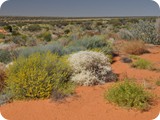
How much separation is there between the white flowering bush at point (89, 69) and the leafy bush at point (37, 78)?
0.34m

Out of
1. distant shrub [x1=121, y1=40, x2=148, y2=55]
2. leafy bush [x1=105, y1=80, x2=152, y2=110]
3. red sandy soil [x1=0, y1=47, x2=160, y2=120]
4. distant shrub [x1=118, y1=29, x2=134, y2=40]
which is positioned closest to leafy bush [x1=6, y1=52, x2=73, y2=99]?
red sandy soil [x1=0, y1=47, x2=160, y2=120]

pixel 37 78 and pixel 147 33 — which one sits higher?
pixel 37 78

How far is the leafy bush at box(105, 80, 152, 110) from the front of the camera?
4.85 m

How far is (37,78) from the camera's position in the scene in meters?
5.52

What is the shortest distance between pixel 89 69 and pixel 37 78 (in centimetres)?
147

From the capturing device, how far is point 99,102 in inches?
204

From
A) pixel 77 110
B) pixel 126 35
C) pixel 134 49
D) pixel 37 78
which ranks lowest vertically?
pixel 126 35

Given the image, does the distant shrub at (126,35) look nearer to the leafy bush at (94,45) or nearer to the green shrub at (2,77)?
the leafy bush at (94,45)

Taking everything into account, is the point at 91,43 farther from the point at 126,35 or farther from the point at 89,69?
the point at 126,35

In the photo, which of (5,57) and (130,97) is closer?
(130,97)

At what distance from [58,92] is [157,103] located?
5.77ft

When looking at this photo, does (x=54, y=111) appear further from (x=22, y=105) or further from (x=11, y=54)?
(x=11, y=54)

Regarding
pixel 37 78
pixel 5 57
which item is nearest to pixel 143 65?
pixel 37 78

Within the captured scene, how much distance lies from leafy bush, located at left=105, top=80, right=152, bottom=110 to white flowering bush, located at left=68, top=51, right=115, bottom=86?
1141 millimetres
